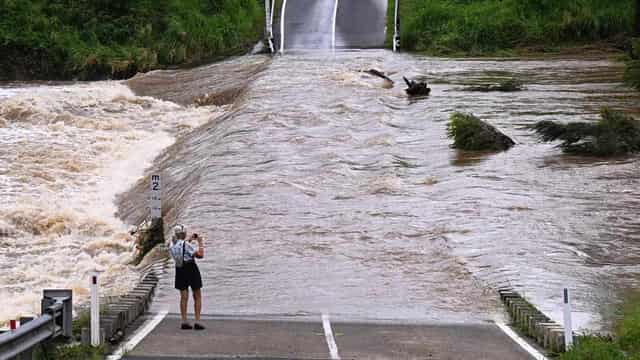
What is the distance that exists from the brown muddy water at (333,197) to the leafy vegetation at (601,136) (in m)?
0.52

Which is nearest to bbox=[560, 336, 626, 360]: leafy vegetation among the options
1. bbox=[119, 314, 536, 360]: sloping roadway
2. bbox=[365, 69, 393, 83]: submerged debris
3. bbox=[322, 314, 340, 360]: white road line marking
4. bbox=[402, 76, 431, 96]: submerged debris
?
bbox=[119, 314, 536, 360]: sloping roadway

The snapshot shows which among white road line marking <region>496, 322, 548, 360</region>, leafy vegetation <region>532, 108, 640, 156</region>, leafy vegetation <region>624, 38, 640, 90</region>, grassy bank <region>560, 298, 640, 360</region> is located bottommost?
white road line marking <region>496, 322, 548, 360</region>

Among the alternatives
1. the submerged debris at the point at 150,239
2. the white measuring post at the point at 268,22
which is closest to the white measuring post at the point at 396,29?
the white measuring post at the point at 268,22

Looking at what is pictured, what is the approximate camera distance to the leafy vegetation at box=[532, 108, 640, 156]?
27.9 metres

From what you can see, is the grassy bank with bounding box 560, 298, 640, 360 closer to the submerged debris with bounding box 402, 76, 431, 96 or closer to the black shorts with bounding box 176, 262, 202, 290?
the black shorts with bounding box 176, 262, 202, 290

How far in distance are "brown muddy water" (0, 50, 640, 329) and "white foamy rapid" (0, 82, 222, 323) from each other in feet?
0.26

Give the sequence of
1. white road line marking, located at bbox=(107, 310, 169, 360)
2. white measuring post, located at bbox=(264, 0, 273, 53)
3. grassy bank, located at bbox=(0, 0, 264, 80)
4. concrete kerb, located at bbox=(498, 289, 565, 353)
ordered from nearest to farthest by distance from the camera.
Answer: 1. white road line marking, located at bbox=(107, 310, 169, 360)
2. concrete kerb, located at bbox=(498, 289, 565, 353)
3. grassy bank, located at bbox=(0, 0, 264, 80)
4. white measuring post, located at bbox=(264, 0, 273, 53)

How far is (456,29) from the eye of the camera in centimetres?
5509

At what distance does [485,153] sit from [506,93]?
1114 cm

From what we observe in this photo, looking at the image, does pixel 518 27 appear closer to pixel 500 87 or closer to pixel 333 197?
pixel 500 87

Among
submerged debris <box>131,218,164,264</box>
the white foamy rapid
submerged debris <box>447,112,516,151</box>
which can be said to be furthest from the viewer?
submerged debris <box>447,112,516,151</box>

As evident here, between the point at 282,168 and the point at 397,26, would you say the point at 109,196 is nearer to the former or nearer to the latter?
the point at 282,168

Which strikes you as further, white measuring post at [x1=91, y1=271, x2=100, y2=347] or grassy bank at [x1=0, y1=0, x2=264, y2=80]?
grassy bank at [x1=0, y1=0, x2=264, y2=80]

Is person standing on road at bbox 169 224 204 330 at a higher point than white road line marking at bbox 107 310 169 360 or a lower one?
higher
